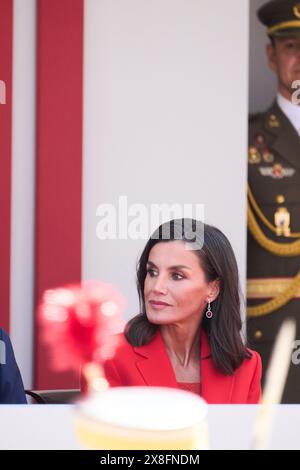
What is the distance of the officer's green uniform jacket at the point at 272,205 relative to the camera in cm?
234

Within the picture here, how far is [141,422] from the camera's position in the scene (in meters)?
0.77

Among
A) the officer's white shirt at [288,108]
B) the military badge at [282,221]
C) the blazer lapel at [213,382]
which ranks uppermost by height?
the officer's white shirt at [288,108]

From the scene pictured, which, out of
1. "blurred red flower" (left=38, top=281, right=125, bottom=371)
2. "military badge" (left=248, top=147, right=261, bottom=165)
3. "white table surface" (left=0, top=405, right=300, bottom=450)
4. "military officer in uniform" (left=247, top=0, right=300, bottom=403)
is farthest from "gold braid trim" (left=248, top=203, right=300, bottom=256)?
"white table surface" (left=0, top=405, right=300, bottom=450)

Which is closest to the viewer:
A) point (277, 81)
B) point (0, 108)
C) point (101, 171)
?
point (0, 108)

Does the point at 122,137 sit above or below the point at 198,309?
above

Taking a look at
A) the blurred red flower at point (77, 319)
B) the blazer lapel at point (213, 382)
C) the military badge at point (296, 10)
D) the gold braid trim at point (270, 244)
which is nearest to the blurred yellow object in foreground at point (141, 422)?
the blazer lapel at point (213, 382)

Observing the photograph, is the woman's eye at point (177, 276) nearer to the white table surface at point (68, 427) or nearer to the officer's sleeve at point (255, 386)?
the officer's sleeve at point (255, 386)

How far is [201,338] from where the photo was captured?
5.57 feet

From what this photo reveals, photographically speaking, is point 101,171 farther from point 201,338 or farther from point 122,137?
point 201,338

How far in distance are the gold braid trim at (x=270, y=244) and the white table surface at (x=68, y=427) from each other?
1409 millimetres
